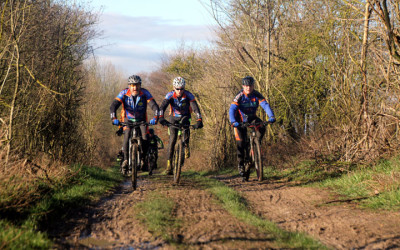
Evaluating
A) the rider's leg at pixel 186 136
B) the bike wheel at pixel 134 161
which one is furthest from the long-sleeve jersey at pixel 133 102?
the bike wheel at pixel 134 161

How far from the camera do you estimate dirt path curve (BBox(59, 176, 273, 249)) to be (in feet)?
14.6

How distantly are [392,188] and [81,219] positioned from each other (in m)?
4.88

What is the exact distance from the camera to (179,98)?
9.98 m

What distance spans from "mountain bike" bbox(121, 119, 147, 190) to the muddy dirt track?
81 cm

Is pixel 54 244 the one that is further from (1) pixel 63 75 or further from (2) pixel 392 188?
(1) pixel 63 75

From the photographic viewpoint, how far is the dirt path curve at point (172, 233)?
14.6 ft

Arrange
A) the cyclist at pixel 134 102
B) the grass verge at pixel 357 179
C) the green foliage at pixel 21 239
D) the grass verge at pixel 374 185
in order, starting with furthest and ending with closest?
1. the cyclist at pixel 134 102
2. the grass verge at pixel 357 179
3. the grass verge at pixel 374 185
4. the green foliage at pixel 21 239

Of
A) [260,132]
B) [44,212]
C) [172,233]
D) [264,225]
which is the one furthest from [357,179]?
[44,212]

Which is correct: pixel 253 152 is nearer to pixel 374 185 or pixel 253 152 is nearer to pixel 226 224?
pixel 374 185

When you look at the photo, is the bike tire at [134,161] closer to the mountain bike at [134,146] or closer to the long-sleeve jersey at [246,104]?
the mountain bike at [134,146]

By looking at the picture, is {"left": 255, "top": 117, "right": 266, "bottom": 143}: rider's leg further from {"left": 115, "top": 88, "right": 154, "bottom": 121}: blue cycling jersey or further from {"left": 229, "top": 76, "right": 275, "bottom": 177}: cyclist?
{"left": 115, "top": 88, "right": 154, "bottom": 121}: blue cycling jersey

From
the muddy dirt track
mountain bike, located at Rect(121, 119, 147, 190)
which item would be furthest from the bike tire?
the muddy dirt track

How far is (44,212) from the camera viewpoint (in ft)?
17.6

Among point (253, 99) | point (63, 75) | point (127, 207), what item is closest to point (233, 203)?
point (127, 207)
